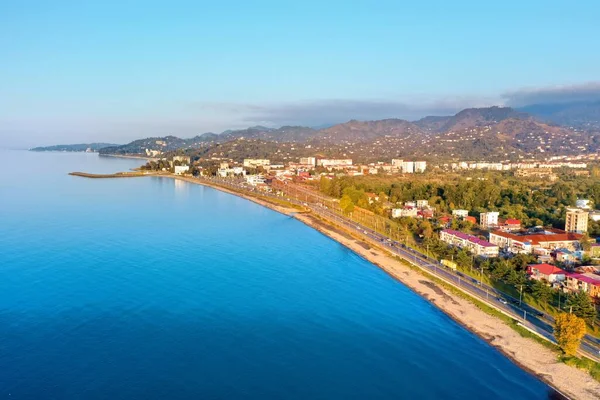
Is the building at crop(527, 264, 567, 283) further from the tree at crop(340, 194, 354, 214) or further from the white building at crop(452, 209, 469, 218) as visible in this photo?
the tree at crop(340, 194, 354, 214)

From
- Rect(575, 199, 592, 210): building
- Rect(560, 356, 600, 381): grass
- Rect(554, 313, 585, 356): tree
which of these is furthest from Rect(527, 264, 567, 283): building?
Rect(575, 199, 592, 210): building

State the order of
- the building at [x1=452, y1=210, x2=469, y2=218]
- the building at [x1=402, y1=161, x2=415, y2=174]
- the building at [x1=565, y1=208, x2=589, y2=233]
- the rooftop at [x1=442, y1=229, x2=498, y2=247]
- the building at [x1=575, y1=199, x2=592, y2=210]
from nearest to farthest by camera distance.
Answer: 1. the rooftop at [x1=442, y1=229, x2=498, y2=247]
2. the building at [x1=565, y1=208, x2=589, y2=233]
3. the building at [x1=452, y1=210, x2=469, y2=218]
4. the building at [x1=575, y1=199, x2=592, y2=210]
5. the building at [x1=402, y1=161, x2=415, y2=174]

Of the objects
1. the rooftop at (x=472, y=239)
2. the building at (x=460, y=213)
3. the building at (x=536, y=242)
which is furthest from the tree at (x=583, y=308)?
the building at (x=460, y=213)

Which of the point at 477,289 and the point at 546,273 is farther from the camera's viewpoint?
the point at 546,273

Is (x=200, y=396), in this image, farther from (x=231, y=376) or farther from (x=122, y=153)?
(x=122, y=153)

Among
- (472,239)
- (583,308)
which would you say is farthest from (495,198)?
(583,308)

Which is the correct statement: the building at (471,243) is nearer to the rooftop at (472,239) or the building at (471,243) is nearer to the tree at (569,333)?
the rooftop at (472,239)

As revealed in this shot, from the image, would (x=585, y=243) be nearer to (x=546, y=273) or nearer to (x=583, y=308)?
(x=546, y=273)
